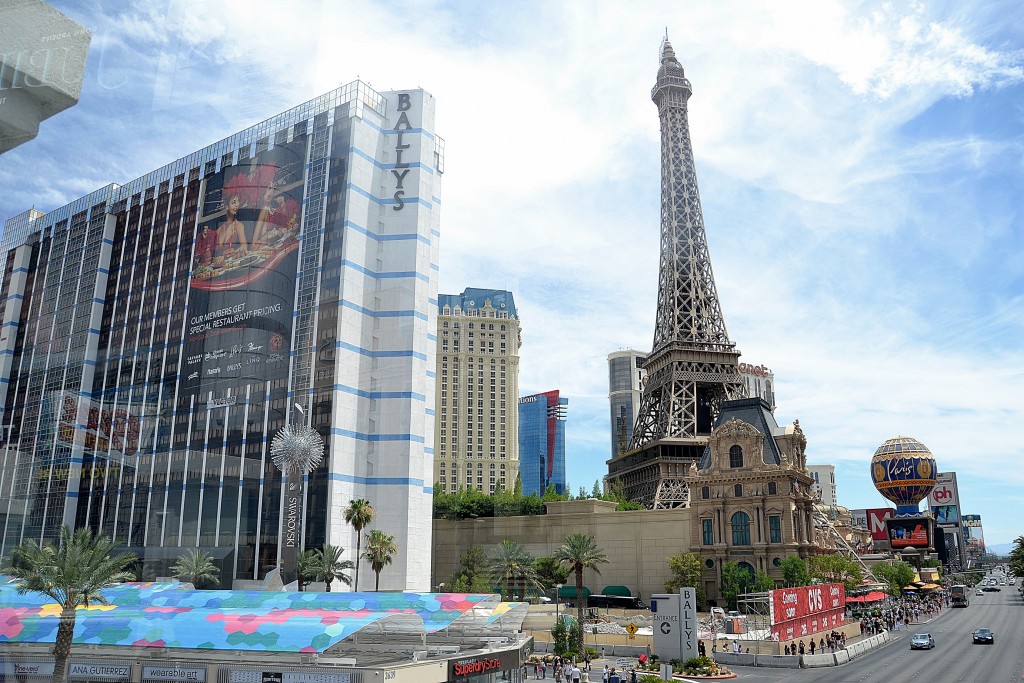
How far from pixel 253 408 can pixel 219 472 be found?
670 cm

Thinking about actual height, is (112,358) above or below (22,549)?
above

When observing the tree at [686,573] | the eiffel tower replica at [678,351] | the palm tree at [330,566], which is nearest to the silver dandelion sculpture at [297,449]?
the palm tree at [330,566]

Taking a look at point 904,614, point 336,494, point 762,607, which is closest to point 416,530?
point 336,494

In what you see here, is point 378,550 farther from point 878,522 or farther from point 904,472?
A: point 878,522

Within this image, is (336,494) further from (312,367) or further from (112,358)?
(112,358)

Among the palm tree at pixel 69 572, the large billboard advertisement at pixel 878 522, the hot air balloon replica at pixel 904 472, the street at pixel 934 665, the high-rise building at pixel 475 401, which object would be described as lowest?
the street at pixel 934 665

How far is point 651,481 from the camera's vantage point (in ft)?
366

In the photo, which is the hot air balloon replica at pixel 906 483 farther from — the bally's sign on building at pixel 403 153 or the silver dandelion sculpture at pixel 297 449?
the silver dandelion sculpture at pixel 297 449

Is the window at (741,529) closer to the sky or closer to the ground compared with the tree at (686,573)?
closer to the sky

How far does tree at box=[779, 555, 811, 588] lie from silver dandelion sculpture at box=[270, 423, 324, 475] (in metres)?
43.7

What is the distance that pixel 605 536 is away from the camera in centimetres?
8788

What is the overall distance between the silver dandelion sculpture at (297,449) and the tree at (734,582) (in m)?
40.0

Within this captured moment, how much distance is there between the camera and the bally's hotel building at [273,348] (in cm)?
7081

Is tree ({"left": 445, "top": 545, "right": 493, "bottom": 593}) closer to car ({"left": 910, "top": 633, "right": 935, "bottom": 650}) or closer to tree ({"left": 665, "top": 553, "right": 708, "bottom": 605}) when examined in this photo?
tree ({"left": 665, "top": 553, "right": 708, "bottom": 605})
